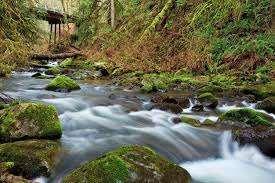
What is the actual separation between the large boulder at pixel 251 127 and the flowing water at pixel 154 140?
14 cm

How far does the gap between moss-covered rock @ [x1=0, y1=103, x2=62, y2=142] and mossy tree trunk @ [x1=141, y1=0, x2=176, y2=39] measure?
41.0ft

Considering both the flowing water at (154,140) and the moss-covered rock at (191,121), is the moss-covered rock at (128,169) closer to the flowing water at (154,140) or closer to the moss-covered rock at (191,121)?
the flowing water at (154,140)

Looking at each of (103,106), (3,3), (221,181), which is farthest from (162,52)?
(221,181)

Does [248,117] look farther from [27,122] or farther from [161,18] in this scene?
[161,18]

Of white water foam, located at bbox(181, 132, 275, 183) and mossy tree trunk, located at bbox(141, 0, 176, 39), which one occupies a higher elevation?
mossy tree trunk, located at bbox(141, 0, 176, 39)

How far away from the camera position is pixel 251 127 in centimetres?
775

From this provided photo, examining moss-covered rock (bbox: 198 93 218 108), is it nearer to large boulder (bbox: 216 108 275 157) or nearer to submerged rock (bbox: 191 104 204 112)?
submerged rock (bbox: 191 104 204 112)

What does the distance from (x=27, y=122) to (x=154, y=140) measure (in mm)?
2230

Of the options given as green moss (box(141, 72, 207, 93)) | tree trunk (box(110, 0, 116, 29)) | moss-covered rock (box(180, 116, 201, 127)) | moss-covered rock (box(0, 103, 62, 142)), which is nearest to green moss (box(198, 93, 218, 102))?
moss-covered rock (box(180, 116, 201, 127))

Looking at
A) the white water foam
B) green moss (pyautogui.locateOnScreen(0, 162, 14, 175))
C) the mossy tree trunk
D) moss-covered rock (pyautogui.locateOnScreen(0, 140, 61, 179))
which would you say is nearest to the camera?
green moss (pyautogui.locateOnScreen(0, 162, 14, 175))

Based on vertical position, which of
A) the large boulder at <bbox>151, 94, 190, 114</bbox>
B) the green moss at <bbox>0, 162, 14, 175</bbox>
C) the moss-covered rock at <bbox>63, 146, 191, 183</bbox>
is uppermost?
the moss-covered rock at <bbox>63, 146, 191, 183</bbox>

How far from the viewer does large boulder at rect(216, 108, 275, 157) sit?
6.81 meters

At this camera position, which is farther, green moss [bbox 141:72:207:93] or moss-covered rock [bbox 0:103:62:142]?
green moss [bbox 141:72:207:93]

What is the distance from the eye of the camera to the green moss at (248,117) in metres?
7.95
